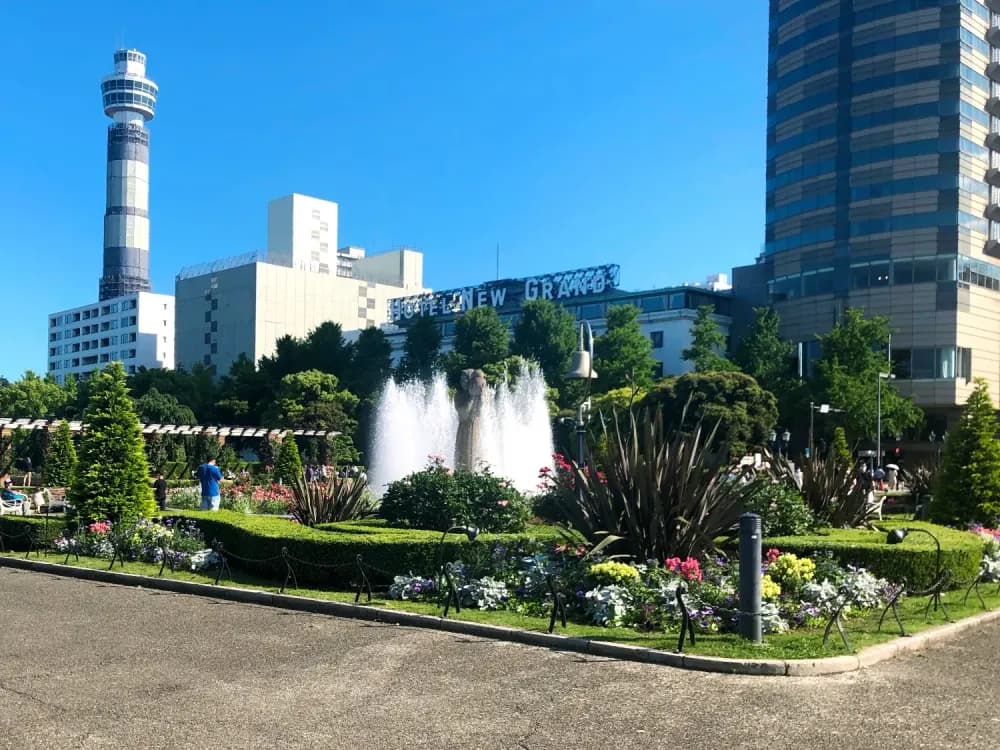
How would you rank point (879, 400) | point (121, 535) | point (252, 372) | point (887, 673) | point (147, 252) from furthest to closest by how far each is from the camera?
1. point (147, 252)
2. point (252, 372)
3. point (879, 400)
4. point (121, 535)
5. point (887, 673)

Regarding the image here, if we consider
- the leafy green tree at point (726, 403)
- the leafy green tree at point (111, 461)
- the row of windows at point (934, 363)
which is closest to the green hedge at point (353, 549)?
the leafy green tree at point (111, 461)

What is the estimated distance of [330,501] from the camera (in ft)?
59.5

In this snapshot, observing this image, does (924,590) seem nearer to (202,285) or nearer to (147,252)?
(202,285)

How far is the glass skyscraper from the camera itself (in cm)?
6350

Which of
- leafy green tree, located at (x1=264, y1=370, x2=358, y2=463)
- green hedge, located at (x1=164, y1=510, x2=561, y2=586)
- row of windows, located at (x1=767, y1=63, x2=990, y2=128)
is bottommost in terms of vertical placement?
green hedge, located at (x1=164, y1=510, x2=561, y2=586)

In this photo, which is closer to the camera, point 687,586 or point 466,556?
point 687,586

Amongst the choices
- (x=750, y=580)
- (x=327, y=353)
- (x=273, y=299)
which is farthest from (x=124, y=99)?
(x=750, y=580)

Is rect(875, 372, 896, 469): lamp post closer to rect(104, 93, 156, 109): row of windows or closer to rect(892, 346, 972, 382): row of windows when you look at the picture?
rect(892, 346, 972, 382): row of windows

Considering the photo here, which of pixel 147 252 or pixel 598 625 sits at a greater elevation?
pixel 147 252

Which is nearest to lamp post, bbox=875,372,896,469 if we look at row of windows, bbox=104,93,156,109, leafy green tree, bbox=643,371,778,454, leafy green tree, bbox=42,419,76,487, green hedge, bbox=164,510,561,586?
leafy green tree, bbox=643,371,778,454

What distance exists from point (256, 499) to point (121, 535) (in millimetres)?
10770

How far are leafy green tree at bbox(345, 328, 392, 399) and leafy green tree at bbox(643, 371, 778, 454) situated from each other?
26466 millimetres

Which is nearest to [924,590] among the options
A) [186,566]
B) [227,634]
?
[227,634]

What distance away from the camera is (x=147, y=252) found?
168 meters
